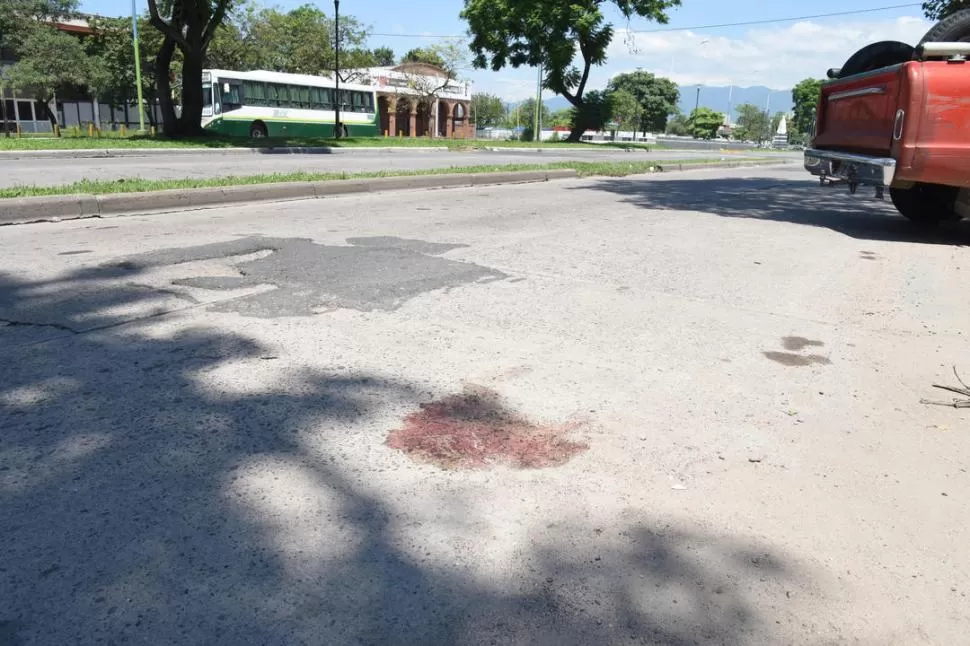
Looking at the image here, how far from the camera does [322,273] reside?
17.8 ft

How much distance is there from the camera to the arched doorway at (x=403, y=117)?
199ft

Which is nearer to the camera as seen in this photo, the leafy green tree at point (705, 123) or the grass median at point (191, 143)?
the grass median at point (191, 143)

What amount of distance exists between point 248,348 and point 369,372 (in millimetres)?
720

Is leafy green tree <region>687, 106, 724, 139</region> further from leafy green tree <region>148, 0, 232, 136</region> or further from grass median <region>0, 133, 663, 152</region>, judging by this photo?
leafy green tree <region>148, 0, 232, 136</region>

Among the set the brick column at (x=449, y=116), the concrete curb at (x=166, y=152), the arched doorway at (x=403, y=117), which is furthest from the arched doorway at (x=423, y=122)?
the concrete curb at (x=166, y=152)

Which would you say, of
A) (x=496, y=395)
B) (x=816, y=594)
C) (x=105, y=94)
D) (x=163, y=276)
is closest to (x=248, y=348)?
(x=496, y=395)

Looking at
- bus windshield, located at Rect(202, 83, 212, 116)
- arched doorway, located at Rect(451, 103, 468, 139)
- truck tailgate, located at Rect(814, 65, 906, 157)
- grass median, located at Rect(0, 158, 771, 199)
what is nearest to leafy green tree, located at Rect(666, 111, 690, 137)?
arched doorway, located at Rect(451, 103, 468, 139)

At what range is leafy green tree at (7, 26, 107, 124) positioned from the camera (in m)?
34.6

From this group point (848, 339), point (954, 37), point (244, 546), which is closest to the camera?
point (244, 546)

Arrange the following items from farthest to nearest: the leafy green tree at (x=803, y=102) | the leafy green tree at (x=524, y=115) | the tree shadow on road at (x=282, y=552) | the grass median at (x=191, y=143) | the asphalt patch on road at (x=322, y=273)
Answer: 1. the leafy green tree at (x=524, y=115)
2. the leafy green tree at (x=803, y=102)
3. the grass median at (x=191, y=143)
4. the asphalt patch on road at (x=322, y=273)
5. the tree shadow on road at (x=282, y=552)

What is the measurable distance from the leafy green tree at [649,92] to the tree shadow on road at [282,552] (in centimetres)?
9414

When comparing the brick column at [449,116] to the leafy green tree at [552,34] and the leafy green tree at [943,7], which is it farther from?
the leafy green tree at [943,7]

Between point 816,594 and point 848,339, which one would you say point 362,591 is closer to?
point 816,594

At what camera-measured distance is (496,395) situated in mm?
3322
